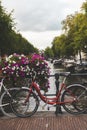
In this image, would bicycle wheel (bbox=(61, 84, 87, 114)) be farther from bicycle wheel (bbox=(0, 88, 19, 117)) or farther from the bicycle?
bicycle wheel (bbox=(0, 88, 19, 117))

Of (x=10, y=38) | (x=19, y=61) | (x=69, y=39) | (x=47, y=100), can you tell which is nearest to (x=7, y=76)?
(x=19, y=61)

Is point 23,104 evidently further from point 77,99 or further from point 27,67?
point 77,99

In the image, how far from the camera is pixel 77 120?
8.38 meters

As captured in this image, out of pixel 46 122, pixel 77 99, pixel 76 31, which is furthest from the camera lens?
pixel 76 31

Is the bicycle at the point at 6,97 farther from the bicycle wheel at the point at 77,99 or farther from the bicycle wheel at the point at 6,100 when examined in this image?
the bicycle wheel at the point at 77,99

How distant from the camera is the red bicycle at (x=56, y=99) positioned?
8.72m

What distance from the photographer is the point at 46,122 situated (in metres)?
8.31

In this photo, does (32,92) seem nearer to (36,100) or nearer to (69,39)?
(36,100)

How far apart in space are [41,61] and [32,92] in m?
0.78

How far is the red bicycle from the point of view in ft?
28.6

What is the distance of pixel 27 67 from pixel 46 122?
136cm

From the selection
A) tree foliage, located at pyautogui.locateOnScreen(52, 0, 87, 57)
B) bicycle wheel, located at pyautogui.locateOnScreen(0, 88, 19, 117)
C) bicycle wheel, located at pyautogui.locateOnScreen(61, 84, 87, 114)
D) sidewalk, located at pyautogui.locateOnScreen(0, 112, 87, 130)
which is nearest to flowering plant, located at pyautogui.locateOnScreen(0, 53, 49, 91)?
bicycle wheel, located at pyautogui.locateOnScreen(0, 88, 19, 117)

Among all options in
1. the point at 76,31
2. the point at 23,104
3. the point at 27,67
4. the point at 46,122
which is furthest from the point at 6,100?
the point at 76,31

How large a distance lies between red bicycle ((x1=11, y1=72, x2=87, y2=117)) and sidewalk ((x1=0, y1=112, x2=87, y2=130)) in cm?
17
